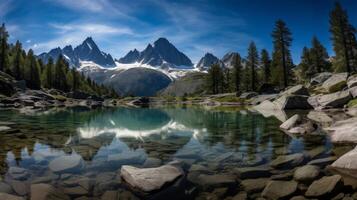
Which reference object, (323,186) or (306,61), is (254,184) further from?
(306,61)

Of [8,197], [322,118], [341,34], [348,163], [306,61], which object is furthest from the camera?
[306,61]

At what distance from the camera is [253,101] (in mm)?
74438

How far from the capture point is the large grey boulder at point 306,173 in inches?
430

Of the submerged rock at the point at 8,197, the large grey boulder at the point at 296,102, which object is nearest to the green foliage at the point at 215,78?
the large grey boulder at the point at 296,102

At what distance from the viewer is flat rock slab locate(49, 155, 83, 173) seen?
12830 mm

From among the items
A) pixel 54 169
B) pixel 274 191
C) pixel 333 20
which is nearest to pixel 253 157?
pixel 274 191

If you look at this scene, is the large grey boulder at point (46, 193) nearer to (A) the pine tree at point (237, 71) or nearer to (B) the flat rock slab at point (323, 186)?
(B) the flat rock slab at point (323, 186)

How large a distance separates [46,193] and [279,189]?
782 cm

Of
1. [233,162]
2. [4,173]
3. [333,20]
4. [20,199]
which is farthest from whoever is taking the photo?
[333,20]

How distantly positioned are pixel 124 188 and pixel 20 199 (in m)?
3.26

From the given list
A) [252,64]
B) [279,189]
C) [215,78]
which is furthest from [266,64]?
[279,189]

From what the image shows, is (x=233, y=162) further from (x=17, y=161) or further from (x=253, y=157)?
(x=17, y=161)

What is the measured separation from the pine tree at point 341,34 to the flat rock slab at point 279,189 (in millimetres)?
69061

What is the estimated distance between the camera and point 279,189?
993cm
